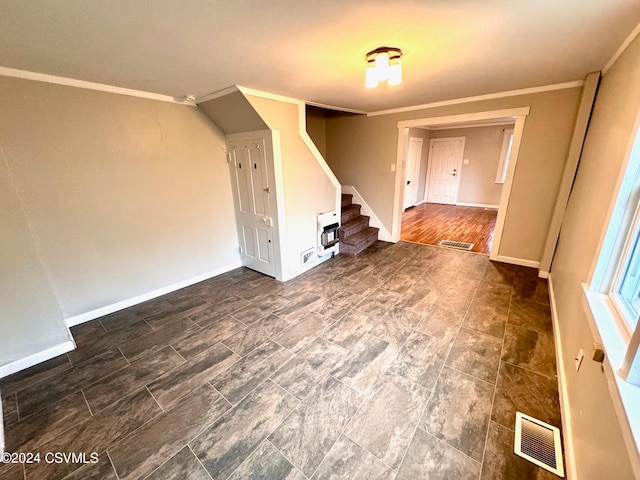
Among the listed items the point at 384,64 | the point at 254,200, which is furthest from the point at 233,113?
the point at 384,64

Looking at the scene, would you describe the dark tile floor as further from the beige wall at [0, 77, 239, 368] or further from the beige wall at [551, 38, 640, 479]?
the beige wall at [0, 77, 239, 368]

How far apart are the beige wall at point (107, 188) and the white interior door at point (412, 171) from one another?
5.35m

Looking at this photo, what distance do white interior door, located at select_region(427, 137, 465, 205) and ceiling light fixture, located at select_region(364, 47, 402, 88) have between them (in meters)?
6.84

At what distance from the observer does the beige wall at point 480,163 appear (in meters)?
6.93

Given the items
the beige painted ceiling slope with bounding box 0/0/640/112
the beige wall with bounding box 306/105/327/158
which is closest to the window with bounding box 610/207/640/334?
the beige painted ceiling slope with bounding box 0/0/640/112

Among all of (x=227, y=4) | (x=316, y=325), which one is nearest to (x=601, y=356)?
(x=316, y=325)

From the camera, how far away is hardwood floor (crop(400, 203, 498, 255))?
190 inches

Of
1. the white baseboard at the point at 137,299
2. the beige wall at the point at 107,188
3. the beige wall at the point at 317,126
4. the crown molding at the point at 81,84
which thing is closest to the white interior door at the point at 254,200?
the beige wall at the point at 107,188

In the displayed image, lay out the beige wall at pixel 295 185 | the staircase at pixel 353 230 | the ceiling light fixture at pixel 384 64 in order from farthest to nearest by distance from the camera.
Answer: the staircase at pixel 353 230 < the beige wall at pixel 295 185 < the ceiling light fixture at pixel 384 64

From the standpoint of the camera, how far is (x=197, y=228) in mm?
3322

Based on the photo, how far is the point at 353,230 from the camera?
14.6ft

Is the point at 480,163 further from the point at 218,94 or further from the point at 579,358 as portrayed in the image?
the point at 218,94

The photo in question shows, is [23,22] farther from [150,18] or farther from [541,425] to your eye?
[541,425]

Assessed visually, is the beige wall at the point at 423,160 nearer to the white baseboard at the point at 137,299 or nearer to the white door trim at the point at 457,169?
the white door trim at the point at 457,169
